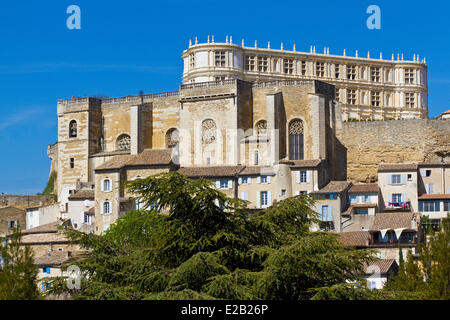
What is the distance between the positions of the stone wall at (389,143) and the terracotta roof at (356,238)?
1227cm

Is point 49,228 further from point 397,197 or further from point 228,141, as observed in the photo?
point 397,197

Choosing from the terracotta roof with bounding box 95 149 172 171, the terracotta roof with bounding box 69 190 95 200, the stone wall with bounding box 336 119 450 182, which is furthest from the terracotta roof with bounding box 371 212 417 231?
the terracotta roof with bounding box 69 190 95 200

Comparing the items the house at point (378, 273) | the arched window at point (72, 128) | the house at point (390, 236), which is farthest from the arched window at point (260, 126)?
the house at point (378, 273)

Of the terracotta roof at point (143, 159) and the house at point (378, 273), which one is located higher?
the terracotta roof at point (143, 159)

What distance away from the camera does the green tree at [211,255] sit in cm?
2125

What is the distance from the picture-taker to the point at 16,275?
18.2m

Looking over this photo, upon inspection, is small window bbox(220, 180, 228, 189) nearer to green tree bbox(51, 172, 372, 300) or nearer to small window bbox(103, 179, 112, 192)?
small window bbox(103, 179, 112, 192)

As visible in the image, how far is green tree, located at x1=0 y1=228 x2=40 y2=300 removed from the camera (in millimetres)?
17936

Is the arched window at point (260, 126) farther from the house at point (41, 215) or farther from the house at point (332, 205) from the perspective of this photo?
the house at point (41, 215)

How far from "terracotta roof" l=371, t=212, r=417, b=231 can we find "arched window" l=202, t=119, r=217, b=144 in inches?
641

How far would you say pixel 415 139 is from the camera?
197 ft
